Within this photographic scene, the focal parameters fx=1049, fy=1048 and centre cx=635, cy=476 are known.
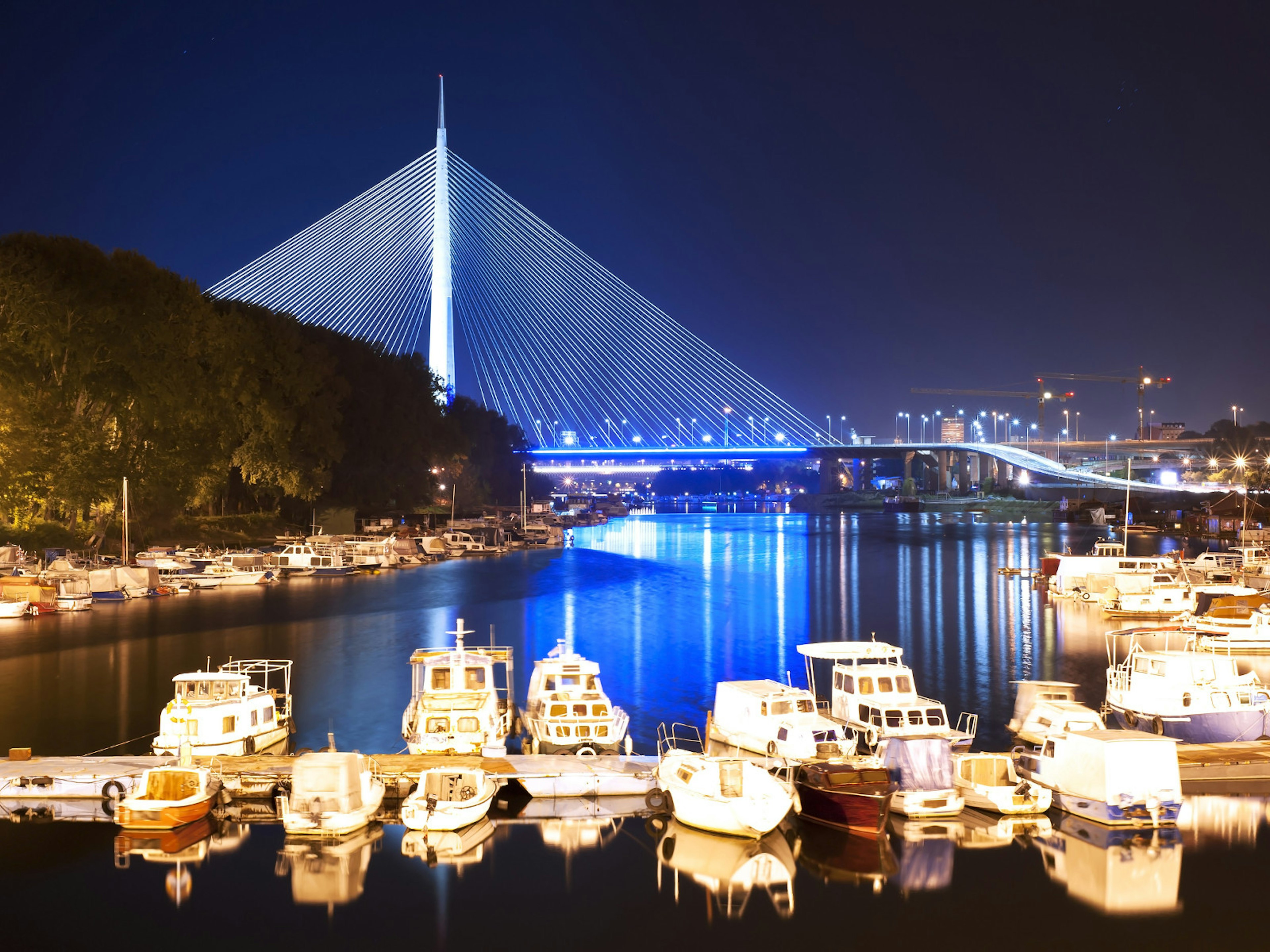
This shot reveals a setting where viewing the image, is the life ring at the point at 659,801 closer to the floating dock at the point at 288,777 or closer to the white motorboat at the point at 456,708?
the floating dock at the point at 288,777

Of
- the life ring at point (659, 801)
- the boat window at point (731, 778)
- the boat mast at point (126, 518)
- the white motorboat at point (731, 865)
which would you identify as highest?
the boat mast at point (126, 518)

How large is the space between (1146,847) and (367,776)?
10.4 meters

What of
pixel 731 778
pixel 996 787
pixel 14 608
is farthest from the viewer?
pixel 14 608

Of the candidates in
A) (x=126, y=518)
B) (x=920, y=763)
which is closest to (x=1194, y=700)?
(x=920, y=763)

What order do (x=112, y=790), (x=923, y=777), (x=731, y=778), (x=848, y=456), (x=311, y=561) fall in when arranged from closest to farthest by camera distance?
(x=731, y=778), (x=923, y=777), (x=112, y=790), (x=311, y=561), (x=848, y=456)

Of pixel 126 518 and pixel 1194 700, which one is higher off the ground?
pixel 126 518

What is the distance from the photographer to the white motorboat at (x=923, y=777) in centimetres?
1424

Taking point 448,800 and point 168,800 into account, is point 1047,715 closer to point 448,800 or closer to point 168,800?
point 448,800

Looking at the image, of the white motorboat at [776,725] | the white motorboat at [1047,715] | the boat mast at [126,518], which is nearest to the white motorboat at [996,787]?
the white motorboat at [1047,715]

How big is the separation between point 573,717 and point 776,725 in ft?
10.7

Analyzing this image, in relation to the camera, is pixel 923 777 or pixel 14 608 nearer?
pixel 923 777

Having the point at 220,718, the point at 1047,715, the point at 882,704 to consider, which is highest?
the point at 882,704

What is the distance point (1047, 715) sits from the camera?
17.1m

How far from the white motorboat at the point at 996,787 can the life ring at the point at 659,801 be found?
399 cm
